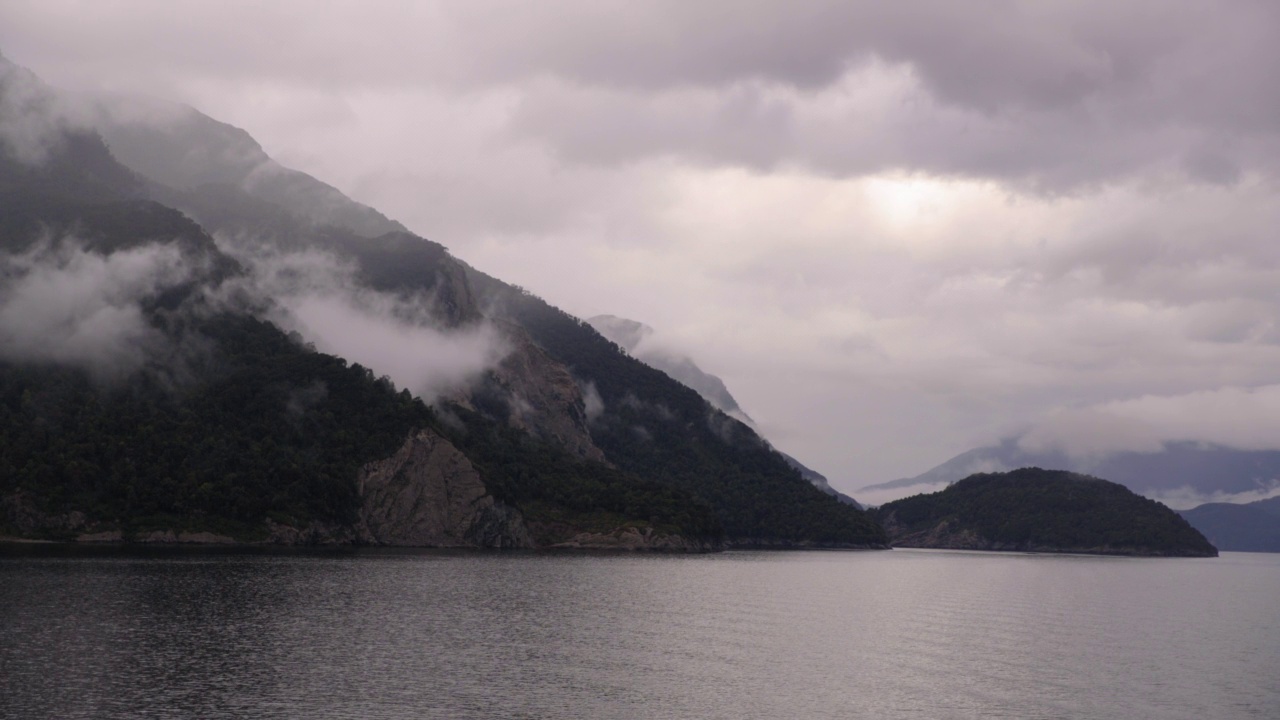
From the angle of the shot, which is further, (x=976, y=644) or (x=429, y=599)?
(x=429, y=599)

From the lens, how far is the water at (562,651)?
71.1 m

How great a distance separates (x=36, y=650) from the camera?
257ft

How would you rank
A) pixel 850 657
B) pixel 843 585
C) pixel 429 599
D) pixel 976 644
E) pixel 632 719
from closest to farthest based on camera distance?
pixel 632 719 → pixel 850 657 → pixel 976 644 → pixel 429 599 → pixel 843 585

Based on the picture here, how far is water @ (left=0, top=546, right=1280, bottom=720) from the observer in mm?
71125

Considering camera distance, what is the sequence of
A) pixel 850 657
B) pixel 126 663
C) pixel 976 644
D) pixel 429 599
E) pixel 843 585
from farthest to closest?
pixel 843 585, pixel 429 599, pixel 976 644, pixel 850 657, pixel 126 663

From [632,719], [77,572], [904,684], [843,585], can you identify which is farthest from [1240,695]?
[77,572]

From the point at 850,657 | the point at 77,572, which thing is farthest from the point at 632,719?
the point at 77,572

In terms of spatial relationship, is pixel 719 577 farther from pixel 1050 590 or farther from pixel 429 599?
pixel 429 599

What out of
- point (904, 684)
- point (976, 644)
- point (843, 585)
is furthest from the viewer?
point (843, 585)

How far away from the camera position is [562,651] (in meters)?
93.3

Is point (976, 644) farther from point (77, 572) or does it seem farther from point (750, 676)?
point (77, 572)

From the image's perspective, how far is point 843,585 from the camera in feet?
618

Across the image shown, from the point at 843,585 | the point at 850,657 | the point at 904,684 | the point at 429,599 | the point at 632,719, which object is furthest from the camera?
the point at 843,585

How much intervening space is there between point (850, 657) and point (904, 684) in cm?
1307
